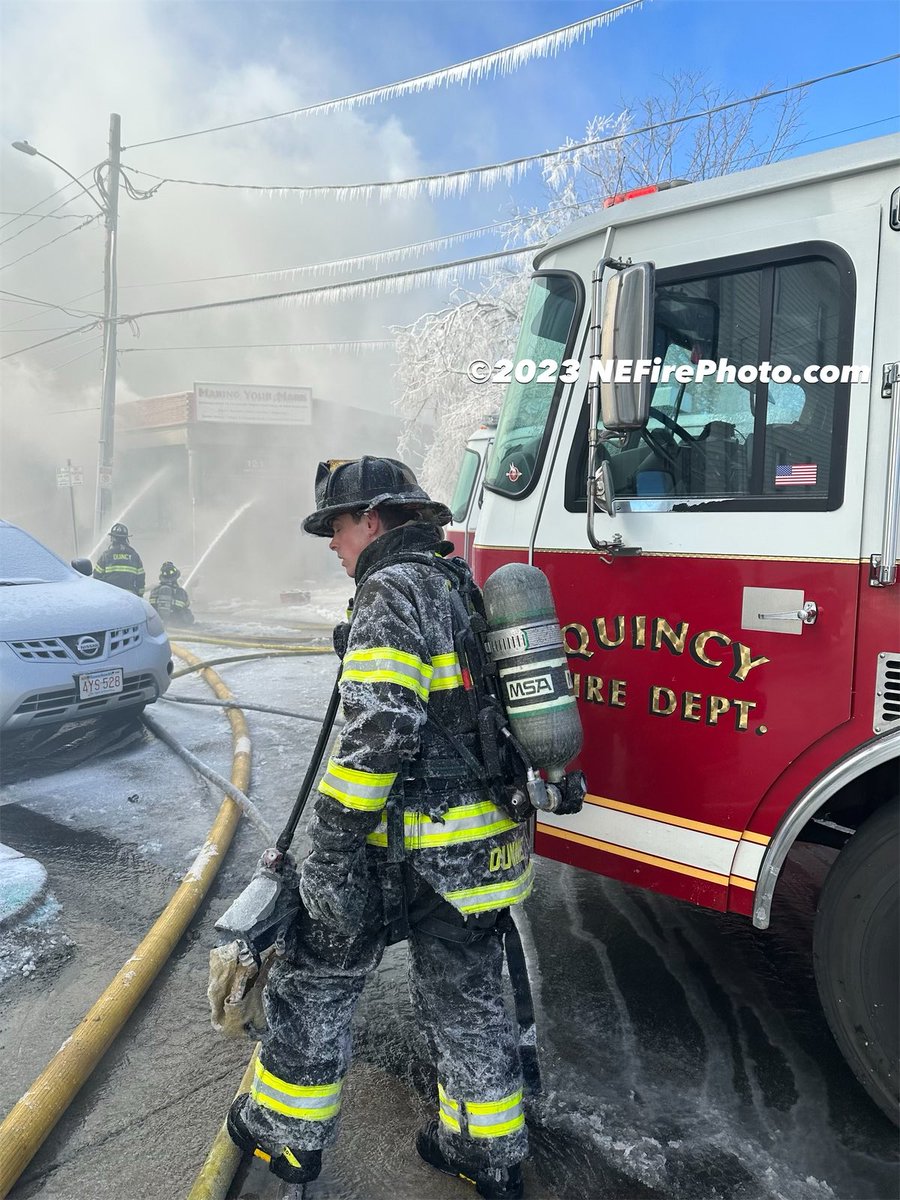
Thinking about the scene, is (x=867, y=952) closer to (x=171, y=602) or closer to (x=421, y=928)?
(x=421, y=928)

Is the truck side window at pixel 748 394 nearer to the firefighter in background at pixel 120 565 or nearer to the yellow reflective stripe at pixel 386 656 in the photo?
the yellow reflective stripe at pixel 386 656

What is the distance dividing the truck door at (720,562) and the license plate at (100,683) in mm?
3524

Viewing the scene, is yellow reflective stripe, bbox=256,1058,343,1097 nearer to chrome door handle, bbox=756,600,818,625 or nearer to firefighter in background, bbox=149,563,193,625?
chrome door handle, bbox=756,600,818,625

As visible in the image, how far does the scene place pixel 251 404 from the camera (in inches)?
883

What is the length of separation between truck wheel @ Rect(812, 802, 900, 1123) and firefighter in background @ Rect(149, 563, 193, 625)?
11.5 metres

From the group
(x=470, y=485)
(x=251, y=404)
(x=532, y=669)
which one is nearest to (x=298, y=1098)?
(x=532, y=669)

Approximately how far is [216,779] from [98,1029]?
7.09ft

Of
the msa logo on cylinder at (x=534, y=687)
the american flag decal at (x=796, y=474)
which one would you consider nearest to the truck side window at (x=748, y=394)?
the american flag decal at (x=796, y=474)

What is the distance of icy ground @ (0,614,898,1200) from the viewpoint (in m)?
1.99

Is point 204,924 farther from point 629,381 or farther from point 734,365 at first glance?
point 734,365

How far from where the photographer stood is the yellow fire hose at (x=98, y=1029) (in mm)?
1924

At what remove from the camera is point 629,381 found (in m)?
2.06

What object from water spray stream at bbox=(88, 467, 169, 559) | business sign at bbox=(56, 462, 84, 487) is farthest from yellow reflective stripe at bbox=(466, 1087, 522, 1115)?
water spray stream at bbox=(88, 467, 169, 559)

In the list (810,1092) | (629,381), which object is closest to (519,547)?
(629,381)
